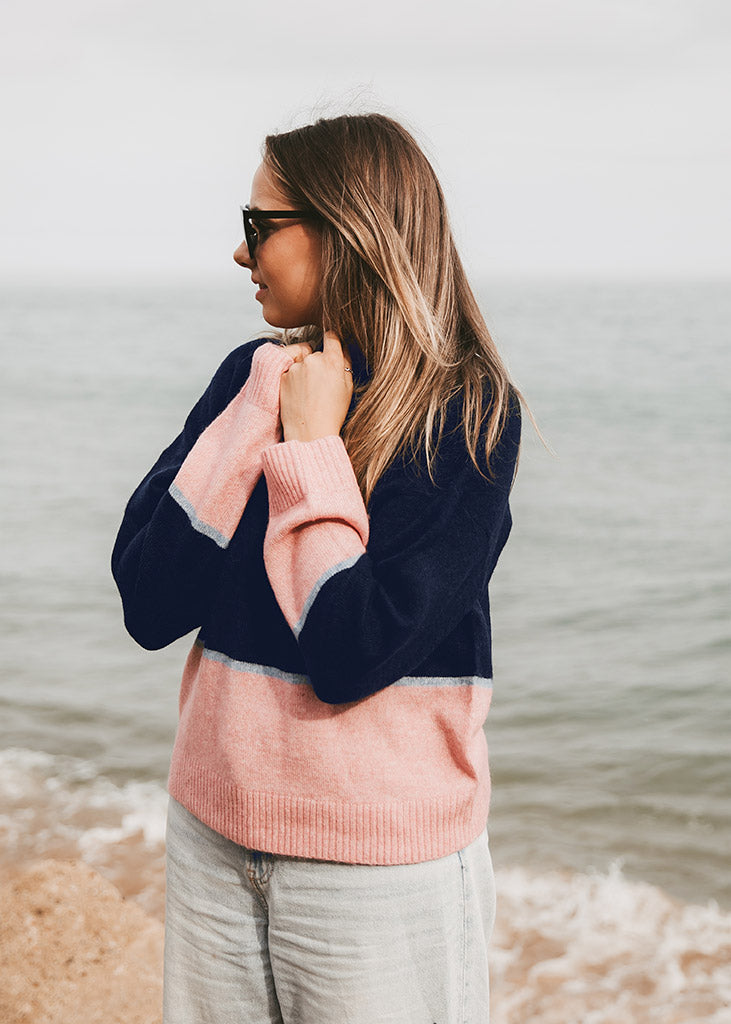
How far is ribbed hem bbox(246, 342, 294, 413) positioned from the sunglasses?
6.1 inches

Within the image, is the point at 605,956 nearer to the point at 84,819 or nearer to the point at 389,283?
the point at 84,819

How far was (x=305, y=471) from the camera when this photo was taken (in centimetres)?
136

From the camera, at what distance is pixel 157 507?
150 centimetres

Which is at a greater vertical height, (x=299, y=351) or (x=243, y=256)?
(x=243, y=256)

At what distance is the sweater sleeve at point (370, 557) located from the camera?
1.28 metres

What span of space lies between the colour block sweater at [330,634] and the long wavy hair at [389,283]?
0.04 meters

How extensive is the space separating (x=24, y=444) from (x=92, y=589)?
7.02 metres

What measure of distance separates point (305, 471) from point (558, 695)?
5240 millimetres

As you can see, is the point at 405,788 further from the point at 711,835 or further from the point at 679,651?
the point at 679,651

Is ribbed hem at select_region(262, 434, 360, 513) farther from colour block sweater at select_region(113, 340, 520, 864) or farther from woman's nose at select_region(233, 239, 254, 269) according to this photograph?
woman's nose at select_region(233, 239, 254, 269)

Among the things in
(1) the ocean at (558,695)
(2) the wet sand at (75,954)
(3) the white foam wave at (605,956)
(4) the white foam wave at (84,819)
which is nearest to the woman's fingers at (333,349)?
(1) the ocean at (558,695)

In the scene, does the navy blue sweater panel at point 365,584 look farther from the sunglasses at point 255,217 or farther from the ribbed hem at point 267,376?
the sunglasses at point 255,217

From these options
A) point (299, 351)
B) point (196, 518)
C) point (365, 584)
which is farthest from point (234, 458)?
point (365, 584)

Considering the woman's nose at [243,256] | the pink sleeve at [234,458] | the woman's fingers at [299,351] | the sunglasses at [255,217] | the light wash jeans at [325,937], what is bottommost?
the light wash jeans at [325,937]
